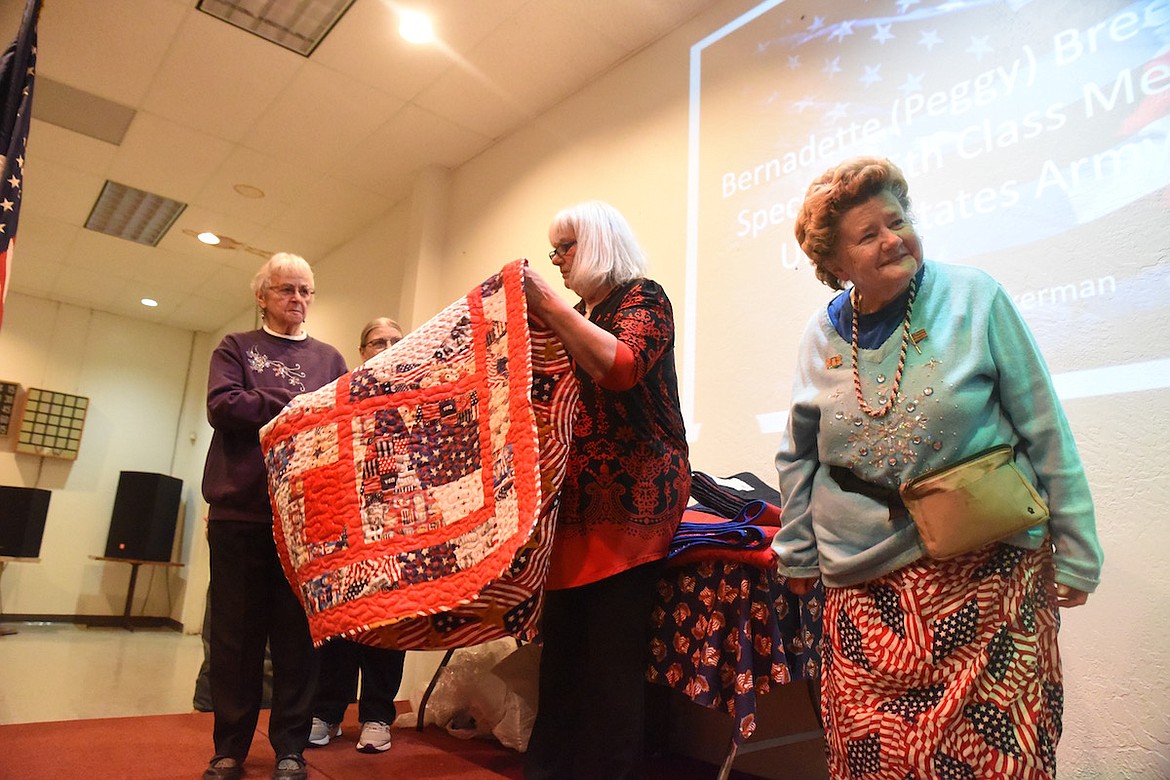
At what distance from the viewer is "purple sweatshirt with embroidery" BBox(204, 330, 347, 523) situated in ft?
6.41

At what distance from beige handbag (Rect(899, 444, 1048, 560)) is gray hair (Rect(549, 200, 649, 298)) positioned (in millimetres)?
767

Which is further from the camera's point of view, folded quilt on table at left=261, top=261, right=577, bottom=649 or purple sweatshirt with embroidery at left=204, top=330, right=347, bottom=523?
purple sweatshirt with embroidery at left=204, top=330, right=347, bottom=523

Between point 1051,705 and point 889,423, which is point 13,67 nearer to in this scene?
point 889,423

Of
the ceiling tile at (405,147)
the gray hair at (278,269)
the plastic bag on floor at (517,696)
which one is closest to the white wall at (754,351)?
the ceiling tile at (405,147)

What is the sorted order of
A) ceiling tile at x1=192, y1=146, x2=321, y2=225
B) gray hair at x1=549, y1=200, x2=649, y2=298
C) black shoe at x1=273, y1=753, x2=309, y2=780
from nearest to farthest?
gray hair at x1=549, y1=200, x2=649, y2=298
black shoe at x1=273, y1=753, x2=309, y2=780
ceiling tile at x1=192, y1=146, x2=321, y2=225

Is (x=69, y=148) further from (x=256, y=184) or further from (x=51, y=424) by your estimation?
(x=51, y=424)

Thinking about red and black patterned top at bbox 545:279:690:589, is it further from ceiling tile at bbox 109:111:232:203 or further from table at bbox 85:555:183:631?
table at bbox 85:555:183:631

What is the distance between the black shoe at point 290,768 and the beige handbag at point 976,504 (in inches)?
62.4

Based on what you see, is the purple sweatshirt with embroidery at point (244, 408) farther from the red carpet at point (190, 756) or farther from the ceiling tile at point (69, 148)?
the ceiling tile at point (69, 148)

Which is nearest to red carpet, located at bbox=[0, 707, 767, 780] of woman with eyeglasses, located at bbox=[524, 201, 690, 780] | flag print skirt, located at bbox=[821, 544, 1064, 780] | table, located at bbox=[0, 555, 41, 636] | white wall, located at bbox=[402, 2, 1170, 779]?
woman with eyeglasses, located at bbox=[524, 201, 690, 780]

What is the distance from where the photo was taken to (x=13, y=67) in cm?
148

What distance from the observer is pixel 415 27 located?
339cm

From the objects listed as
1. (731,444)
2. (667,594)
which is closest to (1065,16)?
(731,444)

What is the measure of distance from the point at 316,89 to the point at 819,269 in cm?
338
